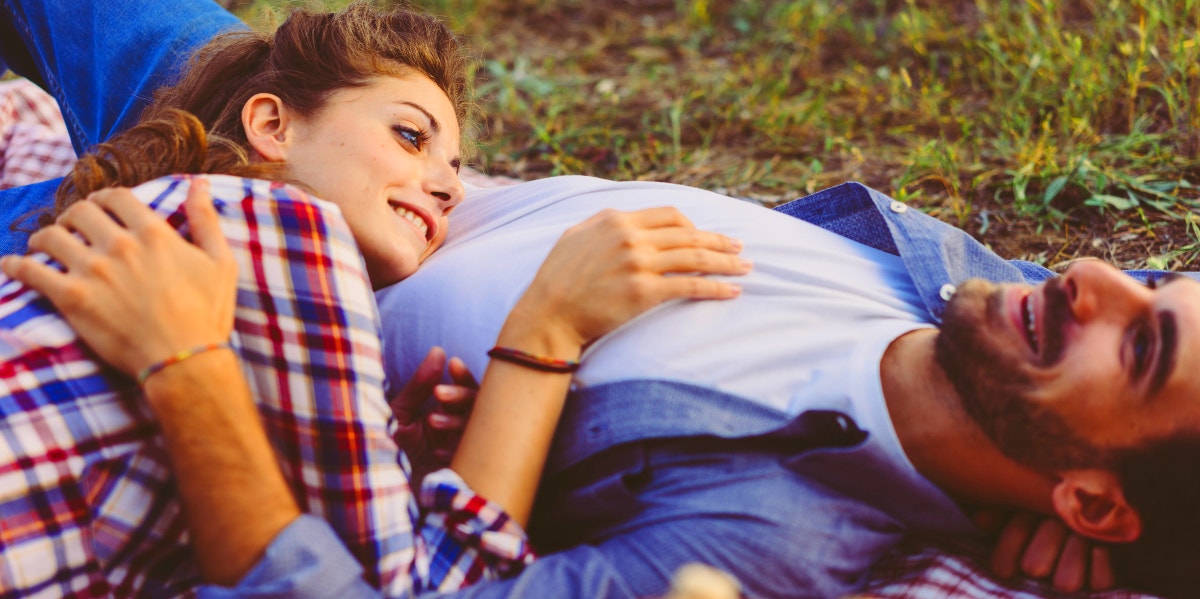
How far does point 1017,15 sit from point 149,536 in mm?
4477

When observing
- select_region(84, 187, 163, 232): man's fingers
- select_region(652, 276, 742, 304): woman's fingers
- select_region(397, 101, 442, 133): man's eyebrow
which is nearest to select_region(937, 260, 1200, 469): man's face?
select_region(652, 276, 742, 304): woman's fingers

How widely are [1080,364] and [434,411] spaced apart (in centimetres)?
130

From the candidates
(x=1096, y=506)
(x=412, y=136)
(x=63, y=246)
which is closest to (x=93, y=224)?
(x=63, y=246)

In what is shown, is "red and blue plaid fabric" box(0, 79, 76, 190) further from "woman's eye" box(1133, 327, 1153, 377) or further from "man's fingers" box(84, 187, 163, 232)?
"woman's eye" box(1133, 327, 1153, 377)

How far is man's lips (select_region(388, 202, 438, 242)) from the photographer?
2189 millimetres

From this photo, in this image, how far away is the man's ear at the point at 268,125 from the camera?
2.22 meters

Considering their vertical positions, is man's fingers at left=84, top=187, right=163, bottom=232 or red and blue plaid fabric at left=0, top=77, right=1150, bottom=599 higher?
man's fingers at left=84, top=187, right=163, bottom=232

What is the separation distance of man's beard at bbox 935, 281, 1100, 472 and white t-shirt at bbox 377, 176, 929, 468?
167 millimetres

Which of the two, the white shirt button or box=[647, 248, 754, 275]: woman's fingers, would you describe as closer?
box=[647, 248, 754, 275]: woman's fingers

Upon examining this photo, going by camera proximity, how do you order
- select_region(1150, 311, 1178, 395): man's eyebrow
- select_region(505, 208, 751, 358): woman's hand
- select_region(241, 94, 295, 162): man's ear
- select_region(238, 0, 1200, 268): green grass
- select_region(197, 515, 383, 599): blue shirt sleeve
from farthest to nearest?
select_region(238, 0, 1200, 268): green grass, select_region(241, 94, 295, 162): man's ear, select_region(505, 208, 751, 358): woman's hand, select_region(1150, 311, 1178, 395): man's eyebrow, select_region(197, 515, 383, 599): blue shirt sleeve

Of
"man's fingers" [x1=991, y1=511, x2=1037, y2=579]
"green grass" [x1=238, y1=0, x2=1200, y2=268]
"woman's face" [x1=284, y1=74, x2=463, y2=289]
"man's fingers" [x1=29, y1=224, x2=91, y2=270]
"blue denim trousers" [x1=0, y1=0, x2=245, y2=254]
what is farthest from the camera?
"green grass" [x1=238, y1=0, x2=1200, y2=268]

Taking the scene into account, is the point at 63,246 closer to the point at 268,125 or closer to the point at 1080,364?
the point at 268,125

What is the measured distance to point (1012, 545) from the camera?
76.9 inches

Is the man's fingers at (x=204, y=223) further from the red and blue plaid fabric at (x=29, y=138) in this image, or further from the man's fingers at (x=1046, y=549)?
the red and blue plaid fabric at (x=29, y=138)
